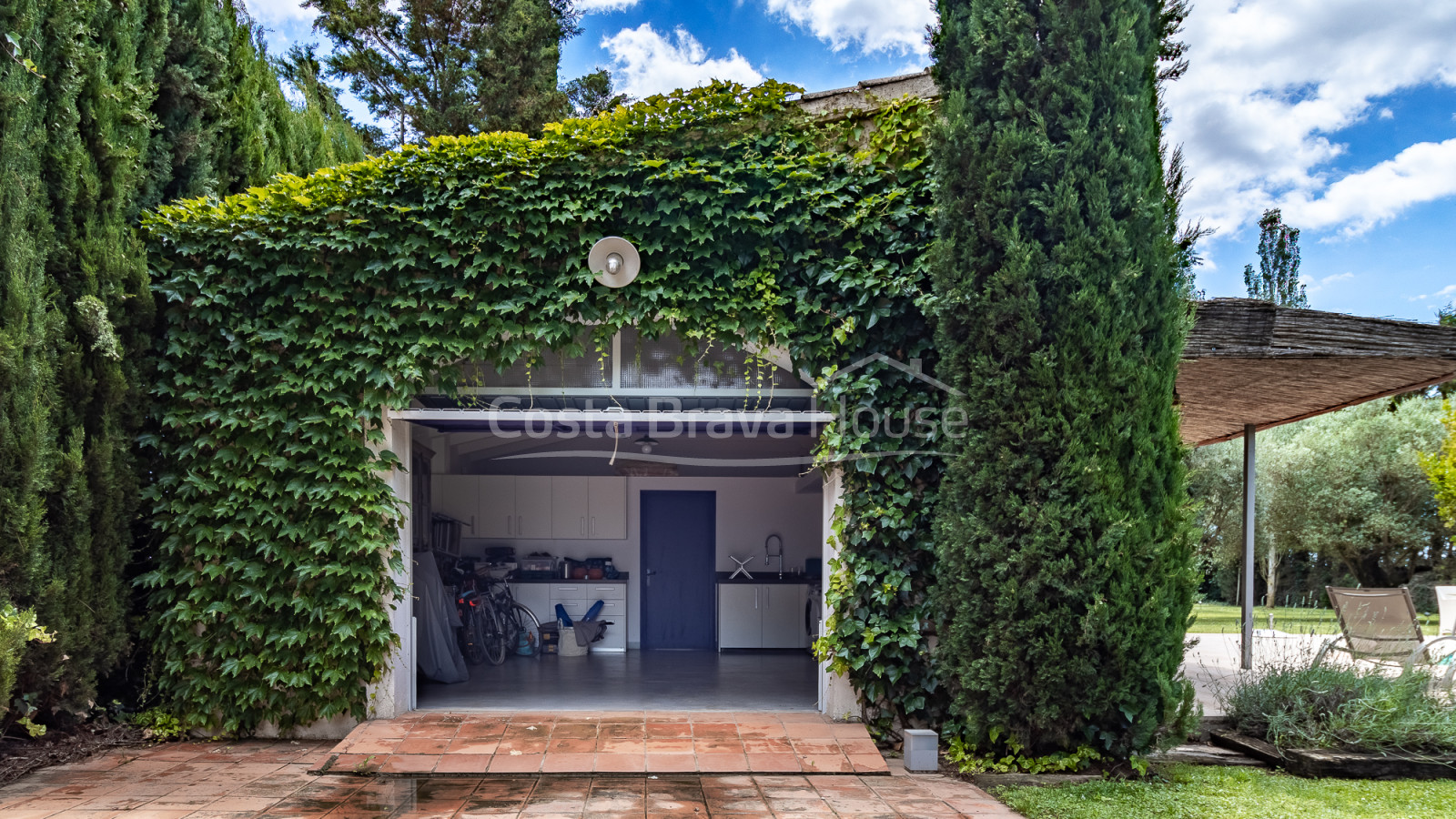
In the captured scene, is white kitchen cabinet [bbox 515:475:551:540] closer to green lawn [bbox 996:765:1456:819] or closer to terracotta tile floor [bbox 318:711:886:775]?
terracotta tile floor [bbox 318:711:886:775]

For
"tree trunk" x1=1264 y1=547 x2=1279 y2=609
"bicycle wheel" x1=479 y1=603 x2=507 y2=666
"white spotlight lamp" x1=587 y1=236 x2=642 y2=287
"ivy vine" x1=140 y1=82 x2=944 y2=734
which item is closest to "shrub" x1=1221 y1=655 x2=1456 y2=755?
"ivy vine" x1=140 y1=82 x2=944 y2=734

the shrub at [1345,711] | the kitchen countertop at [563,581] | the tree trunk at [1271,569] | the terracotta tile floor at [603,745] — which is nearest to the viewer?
the shrub at [1345,711]

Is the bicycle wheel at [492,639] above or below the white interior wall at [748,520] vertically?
below

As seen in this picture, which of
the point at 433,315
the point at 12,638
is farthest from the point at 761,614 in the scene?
the point at 12,638

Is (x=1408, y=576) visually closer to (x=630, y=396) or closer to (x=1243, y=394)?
(x=1243, y=394)

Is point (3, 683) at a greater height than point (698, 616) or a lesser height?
greater

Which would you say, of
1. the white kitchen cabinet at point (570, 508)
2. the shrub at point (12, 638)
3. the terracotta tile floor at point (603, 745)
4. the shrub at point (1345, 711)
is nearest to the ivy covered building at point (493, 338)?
the terracotta tile floor at point (603, 745)

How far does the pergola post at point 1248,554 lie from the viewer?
6848 mm

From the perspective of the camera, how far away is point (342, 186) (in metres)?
5.62

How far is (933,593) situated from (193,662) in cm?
462

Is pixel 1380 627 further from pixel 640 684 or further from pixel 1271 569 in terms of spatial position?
pixel 1271 569

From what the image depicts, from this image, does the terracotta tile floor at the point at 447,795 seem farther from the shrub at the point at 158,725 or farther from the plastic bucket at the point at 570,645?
the plastic bucket at the point at 570,645

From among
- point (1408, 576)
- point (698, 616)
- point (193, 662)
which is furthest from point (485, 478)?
point (1408, 576)

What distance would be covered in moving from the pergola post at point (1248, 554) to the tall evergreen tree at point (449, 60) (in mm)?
11696
